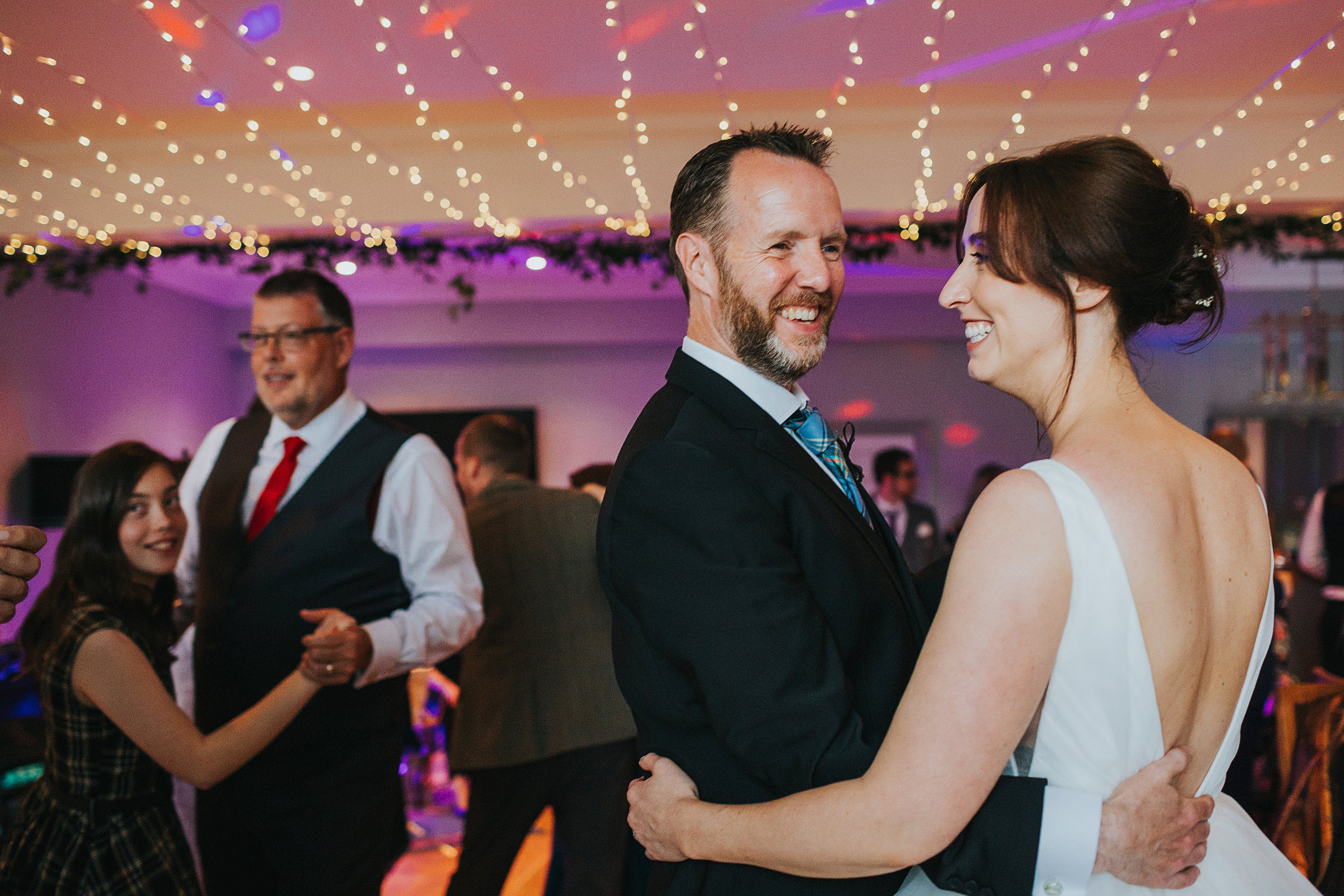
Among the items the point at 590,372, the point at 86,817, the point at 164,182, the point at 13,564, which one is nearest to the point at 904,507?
the point at 590,372

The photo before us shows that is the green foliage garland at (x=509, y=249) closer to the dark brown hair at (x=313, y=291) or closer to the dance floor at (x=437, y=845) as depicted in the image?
the dance floor at (x=437, y=845)

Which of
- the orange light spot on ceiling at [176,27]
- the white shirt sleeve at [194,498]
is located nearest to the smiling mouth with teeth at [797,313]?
the white shirt sleeve at [194,498]

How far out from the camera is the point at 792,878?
3.97ft

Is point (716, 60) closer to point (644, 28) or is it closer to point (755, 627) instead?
point (644, 28)

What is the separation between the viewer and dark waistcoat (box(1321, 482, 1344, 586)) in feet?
16.5

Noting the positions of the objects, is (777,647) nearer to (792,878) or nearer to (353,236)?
(792,878)

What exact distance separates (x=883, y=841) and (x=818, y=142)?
108cm

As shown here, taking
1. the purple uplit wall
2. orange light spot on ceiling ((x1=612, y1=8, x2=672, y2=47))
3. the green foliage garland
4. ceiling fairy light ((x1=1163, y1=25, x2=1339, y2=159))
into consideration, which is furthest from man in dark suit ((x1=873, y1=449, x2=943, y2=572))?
orange light spot on ceiling ((x1=612, y1=8, x2=672, y2=47))

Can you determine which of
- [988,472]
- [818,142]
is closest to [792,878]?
[818,142]

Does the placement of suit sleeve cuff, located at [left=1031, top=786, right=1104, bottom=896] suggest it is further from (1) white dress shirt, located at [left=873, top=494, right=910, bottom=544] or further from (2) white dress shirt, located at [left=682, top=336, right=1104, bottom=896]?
(1) white dress shirt, located at [left=873, top=494, right=910, bottom=544]

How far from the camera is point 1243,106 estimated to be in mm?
5516

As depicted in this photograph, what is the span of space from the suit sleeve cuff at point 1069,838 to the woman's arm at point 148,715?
5.34ft

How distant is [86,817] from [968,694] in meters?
1.90

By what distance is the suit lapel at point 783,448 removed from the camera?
1.31 m
